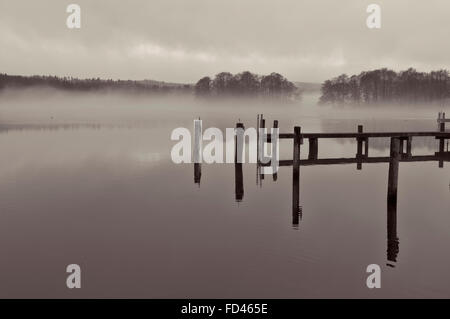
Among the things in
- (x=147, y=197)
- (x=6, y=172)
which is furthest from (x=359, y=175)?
(x=6, y=172)

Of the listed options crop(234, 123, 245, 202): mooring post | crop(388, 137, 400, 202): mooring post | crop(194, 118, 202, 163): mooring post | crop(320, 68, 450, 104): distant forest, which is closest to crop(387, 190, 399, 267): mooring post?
crop(388, 137, 400, 202): mooring post

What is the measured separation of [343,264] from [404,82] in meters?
178

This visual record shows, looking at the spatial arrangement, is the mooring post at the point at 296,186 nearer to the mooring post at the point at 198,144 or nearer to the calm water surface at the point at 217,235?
the calm water surface at the point at 217,235

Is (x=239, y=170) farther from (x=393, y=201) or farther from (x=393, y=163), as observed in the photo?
(x=393, y=163)

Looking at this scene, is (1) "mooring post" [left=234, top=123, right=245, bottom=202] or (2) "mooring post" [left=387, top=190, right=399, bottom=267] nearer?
(2) "mooring post" [left=387, top=190, right=399, bottom=267]

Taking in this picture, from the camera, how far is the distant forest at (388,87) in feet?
573

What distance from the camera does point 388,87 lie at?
177375 mm

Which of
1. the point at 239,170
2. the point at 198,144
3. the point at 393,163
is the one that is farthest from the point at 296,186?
the point at 198,144

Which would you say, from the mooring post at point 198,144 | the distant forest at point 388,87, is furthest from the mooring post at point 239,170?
the distant forest at point 388,87

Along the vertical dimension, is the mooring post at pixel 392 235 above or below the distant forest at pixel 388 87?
below

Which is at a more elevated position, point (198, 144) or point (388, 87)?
point (388, 87)

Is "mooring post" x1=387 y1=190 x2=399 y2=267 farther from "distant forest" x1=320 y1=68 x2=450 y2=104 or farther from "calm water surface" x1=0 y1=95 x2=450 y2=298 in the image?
"distant forest" x1=320 y1=68 x2=450 y2=104

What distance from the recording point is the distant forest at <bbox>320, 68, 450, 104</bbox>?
17475 centimetres
